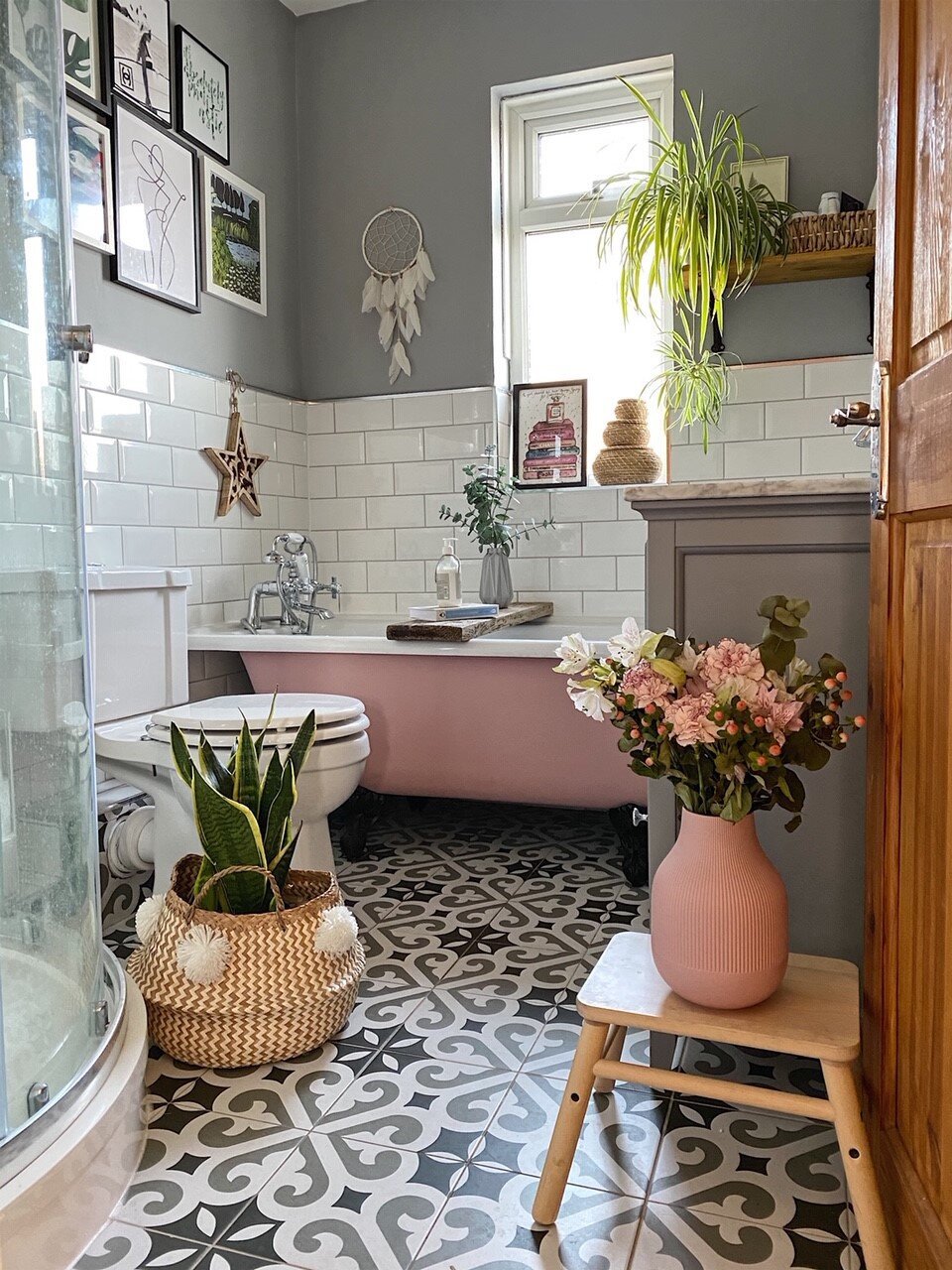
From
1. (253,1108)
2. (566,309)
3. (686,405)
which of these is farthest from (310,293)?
(253,1108)

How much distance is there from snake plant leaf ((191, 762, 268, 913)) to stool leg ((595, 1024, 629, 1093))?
0.67 meters

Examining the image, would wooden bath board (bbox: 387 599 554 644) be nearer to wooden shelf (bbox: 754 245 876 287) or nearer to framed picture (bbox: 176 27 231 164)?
wooden shelf (bbox: 754 245 876 287)

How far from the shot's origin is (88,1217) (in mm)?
1301

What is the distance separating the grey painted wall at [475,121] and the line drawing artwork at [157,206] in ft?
2.74

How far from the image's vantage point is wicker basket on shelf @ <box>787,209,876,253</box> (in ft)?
9.41

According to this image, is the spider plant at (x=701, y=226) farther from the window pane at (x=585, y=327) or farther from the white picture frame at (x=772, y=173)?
the window pane at (x=585, y=327)

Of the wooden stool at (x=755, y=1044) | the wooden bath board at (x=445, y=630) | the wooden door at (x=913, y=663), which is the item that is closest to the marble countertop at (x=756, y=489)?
the wooden door at (x=913, y=663)

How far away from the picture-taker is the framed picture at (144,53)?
9.17ft

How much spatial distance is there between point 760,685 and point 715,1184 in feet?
2.35

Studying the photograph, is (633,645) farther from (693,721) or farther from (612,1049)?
(612,1049)

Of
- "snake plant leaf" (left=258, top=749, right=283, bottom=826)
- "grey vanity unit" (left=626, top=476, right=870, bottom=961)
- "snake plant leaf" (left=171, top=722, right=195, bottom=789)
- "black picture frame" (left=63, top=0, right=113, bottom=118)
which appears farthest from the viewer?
"black picture frame" (left=63, top=0, right=113, bottom=118)

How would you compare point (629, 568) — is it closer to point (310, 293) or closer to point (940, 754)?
point (310, 293)

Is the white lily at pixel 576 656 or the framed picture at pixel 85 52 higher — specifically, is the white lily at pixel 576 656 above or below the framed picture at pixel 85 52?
below

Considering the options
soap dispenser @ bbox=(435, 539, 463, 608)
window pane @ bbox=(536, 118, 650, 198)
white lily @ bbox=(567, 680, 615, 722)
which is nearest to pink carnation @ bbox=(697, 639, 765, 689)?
white lily @ bbox=(567, 680, 615, 722)
